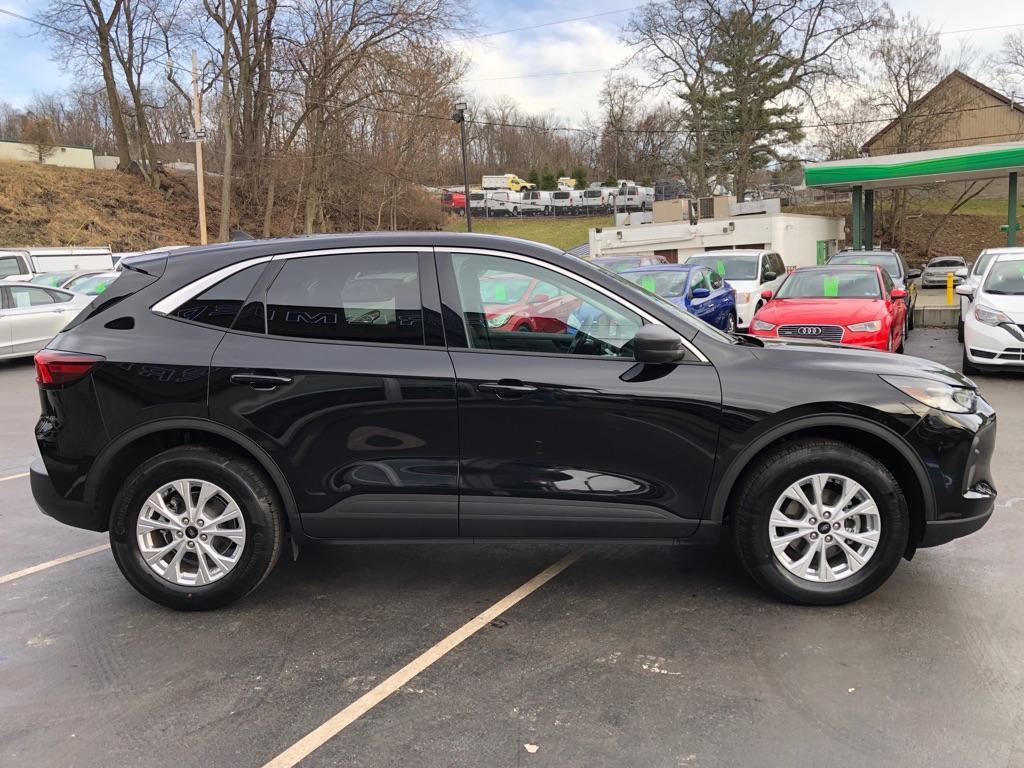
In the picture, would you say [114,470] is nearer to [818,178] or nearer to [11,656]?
[11,656]

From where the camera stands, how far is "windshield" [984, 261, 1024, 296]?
A: 10.5m

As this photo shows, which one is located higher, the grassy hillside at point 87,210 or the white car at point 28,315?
the grassy hillside at point 87,210

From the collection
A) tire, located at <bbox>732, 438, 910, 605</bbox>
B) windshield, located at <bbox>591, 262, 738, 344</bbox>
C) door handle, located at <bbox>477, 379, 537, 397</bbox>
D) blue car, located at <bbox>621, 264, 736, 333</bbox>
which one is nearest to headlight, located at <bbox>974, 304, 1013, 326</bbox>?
blue car, located at <bbox>621, 264, 736, 333</bbox>

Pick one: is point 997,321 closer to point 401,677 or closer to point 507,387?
point 507,387

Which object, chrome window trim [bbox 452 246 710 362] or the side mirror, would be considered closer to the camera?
the side mirror

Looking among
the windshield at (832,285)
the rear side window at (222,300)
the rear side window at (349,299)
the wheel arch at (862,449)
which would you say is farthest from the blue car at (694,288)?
the rear side window at (222,300)

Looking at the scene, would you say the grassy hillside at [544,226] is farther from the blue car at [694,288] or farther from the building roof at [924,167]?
the blue car at [694,288]

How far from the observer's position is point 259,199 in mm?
42688

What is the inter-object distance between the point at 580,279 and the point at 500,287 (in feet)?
1.30

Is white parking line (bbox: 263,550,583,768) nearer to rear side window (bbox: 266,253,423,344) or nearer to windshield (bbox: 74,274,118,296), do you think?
rear side window (bbox: 266,253,423,344)

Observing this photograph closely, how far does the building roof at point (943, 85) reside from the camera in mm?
45750

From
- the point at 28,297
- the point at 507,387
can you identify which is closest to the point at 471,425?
the point at 507,387

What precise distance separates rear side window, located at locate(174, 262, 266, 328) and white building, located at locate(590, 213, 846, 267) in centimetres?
3022

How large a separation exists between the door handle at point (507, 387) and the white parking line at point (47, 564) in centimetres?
290
